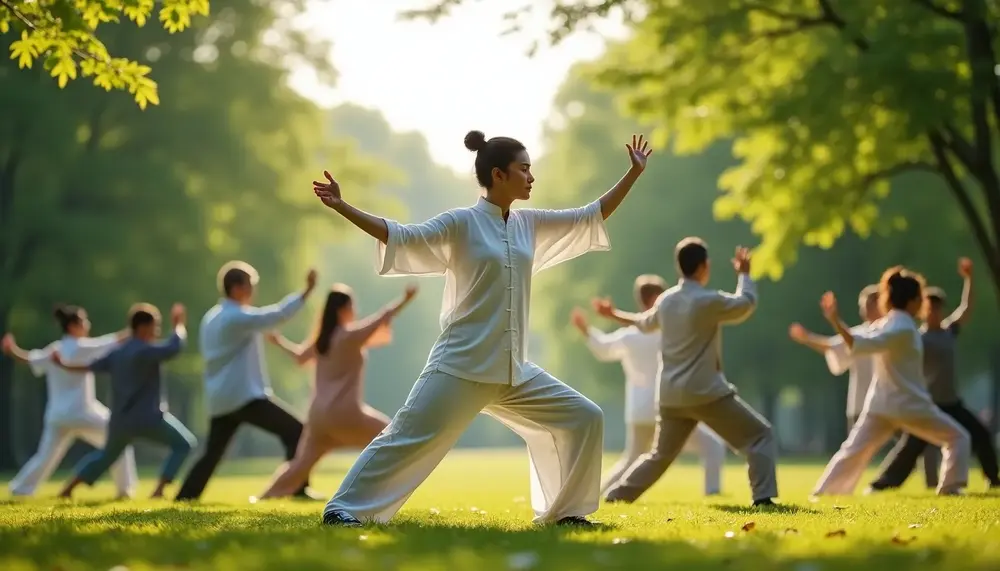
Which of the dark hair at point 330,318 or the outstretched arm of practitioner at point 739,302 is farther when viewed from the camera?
the dark hair at point 330,318

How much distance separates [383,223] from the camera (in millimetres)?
7898

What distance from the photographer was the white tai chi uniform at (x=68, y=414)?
15469mm

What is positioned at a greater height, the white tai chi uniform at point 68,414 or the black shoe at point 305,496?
the white tai chi uniform at point 68,414

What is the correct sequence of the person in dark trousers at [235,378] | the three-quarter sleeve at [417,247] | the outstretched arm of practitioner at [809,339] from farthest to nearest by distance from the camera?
the person in dark trousers at [235,378]
the outstretched arm of practitioner at [809,339]
the three-quarter sleeve at [417,247]

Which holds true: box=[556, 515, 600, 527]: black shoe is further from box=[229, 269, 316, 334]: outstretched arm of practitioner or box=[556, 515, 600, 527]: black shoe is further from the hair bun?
box=[229, 269, 316, 334]: outstretched arm of practitioner

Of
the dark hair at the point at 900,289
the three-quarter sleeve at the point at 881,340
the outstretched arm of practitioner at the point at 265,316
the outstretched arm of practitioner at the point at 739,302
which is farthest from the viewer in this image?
the outstretched arm of practitioner at the point at 265,316

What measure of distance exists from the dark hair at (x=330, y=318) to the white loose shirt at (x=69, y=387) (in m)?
3.41

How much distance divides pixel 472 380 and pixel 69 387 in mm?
9221

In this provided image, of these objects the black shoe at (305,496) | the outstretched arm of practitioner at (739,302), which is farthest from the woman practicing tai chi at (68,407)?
the outstretched arm of practitioner at (739,302)

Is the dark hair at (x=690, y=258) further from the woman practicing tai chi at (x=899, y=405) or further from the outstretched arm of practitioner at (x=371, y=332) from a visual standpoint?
the outstretched arm of practitioner at (x=371, y=332)

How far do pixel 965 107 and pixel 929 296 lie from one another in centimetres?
376

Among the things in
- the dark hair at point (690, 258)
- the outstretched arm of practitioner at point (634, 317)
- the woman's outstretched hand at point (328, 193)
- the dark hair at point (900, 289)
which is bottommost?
the outstretched arm of practitioner at point (634, 317)

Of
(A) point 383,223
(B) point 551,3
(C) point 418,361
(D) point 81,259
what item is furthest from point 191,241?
(C) point 418,361

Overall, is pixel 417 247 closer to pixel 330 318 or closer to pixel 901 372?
pixel 330 318
